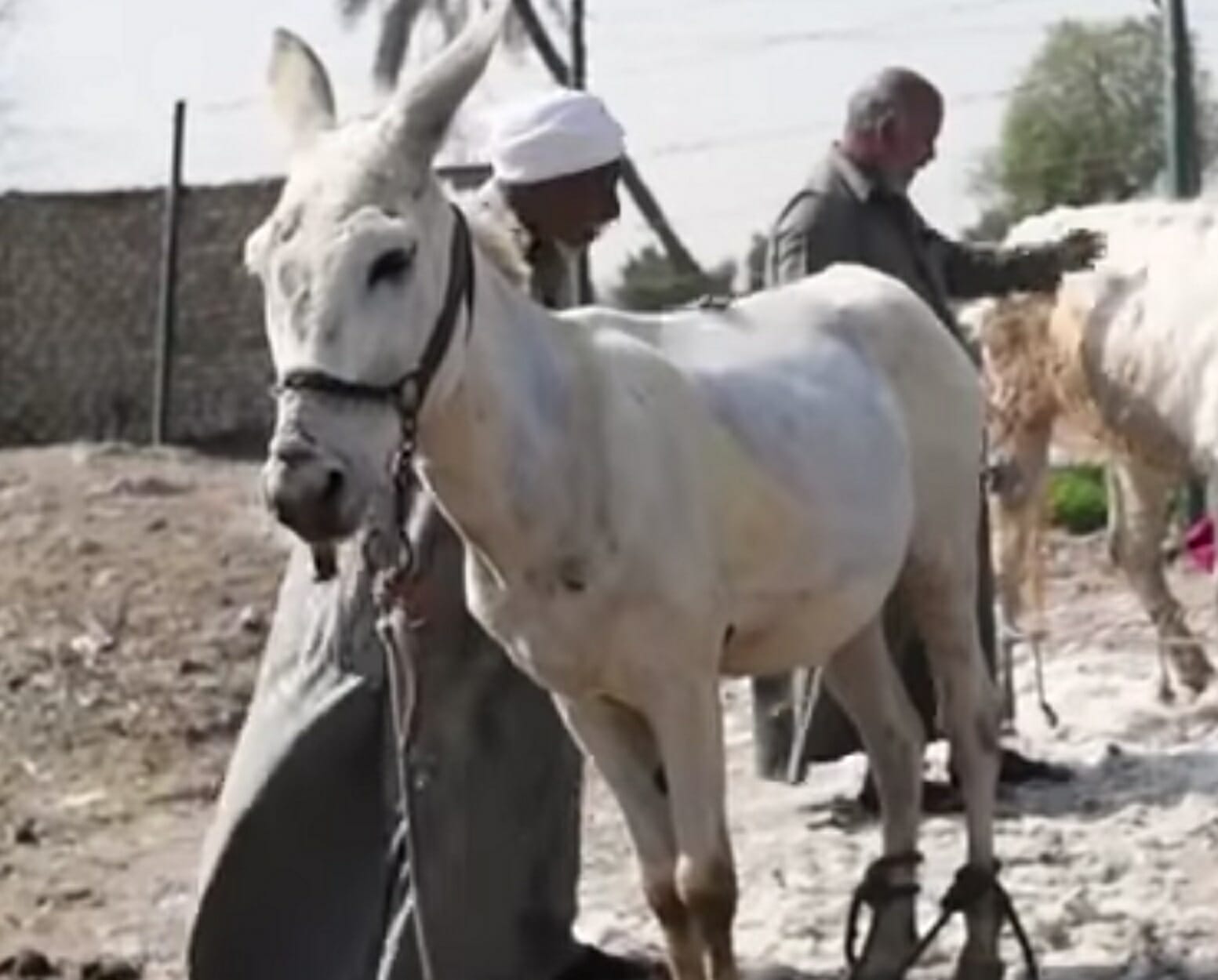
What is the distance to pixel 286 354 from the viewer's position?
15.9ft

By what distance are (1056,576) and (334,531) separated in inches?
357

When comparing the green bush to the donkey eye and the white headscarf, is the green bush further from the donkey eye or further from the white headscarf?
the donkey eye

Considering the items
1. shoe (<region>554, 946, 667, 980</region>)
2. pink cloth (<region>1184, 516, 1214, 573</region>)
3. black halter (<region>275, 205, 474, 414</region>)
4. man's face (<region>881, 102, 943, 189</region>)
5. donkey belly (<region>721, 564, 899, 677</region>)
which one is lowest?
shoe (<region>554, 946, 667, 980</region>)

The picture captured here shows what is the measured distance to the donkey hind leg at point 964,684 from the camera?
6758 millimetres

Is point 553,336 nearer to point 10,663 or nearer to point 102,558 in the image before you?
point 10,663

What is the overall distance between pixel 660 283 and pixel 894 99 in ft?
27.9

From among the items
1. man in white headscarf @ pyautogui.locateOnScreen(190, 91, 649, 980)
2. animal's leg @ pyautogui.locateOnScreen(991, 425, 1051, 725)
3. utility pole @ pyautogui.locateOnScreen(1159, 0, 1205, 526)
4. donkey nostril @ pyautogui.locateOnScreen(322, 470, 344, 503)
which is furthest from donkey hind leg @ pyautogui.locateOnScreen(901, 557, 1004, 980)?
utility pole @ pyautogui.locateOnScreen(1159, 0, 1205, 526)

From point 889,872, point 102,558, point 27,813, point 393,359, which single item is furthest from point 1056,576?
point 393,359

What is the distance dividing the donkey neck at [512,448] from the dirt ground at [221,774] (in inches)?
71.0

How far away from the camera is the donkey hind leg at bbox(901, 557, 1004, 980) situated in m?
6.76

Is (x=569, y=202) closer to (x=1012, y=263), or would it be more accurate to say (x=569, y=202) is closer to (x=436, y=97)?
(x=436, y=97)

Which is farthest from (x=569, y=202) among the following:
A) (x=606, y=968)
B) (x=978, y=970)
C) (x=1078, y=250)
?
(x=1078, y=250)

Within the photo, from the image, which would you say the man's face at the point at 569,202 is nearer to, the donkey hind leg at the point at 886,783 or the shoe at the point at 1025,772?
the donkey hind leg at the point at 886,783

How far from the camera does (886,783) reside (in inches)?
269
